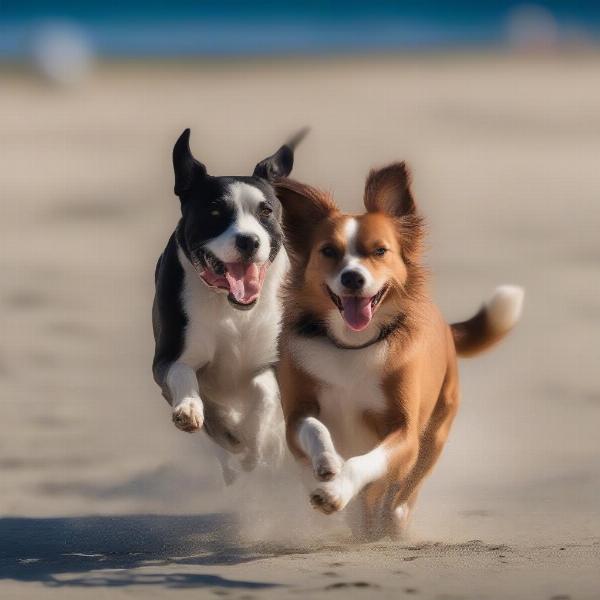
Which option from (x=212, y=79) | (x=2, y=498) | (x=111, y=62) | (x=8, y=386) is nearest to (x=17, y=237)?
(x=8, y=386)

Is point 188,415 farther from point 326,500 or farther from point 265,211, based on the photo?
point 265,211

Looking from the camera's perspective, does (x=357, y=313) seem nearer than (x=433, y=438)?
Yes

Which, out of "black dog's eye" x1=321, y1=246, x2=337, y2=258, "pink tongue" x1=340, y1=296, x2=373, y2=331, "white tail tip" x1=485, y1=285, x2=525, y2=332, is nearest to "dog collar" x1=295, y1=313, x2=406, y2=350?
"pink tongue" x1=340, y1=296, x2=373, y2=331

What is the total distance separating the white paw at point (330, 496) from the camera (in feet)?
17.3

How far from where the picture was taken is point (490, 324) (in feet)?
21.9

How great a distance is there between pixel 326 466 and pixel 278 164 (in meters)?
1.57

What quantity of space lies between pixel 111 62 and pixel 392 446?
3187 centimetres

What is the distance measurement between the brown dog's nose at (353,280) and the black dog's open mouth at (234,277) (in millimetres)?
577

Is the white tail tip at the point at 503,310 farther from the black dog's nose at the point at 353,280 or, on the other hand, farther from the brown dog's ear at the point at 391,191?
the black dog's nose at the point at 353,280

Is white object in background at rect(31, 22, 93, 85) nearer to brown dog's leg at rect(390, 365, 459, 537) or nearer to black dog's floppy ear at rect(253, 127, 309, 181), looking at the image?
black dog's floppy ear at rect(253, 127, 309, 181)

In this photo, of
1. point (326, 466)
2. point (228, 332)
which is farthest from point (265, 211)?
point (326, 466)

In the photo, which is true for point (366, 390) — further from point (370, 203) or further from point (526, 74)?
point (526, 74)

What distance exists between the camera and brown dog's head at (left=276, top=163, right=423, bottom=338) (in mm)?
5645

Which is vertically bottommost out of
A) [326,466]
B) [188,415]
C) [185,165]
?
[326,466]
